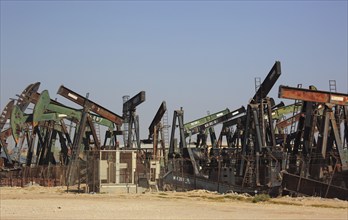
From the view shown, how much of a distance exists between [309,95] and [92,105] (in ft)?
51.0

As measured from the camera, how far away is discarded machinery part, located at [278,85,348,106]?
81.1 ft

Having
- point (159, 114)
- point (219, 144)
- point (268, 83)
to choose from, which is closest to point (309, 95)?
point (268, 83)

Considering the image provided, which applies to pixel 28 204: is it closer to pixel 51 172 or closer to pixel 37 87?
pixel 51 172

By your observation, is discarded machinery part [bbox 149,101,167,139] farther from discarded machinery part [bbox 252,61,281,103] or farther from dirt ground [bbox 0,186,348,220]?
dirt ground [bbox 0,186,348,220]

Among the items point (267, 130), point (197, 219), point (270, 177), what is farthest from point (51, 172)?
point (197, 219)

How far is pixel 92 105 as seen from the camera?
→ 36.0 m

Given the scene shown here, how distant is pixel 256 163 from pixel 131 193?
5.94 m

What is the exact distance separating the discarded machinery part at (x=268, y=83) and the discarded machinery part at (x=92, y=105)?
11.6 meters

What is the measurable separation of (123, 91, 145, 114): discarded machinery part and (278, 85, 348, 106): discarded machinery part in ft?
42.8

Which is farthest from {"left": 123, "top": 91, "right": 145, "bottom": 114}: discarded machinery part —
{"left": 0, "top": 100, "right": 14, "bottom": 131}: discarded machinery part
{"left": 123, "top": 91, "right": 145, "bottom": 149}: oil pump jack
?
{"left": 0, "top": 100, "right": 14, "bottom": 131}: discarded machinery part

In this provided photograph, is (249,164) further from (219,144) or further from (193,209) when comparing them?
(219,144)

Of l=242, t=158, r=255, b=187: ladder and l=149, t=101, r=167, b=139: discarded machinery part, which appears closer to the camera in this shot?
l=242, t=158, r=255, b=187: ladder

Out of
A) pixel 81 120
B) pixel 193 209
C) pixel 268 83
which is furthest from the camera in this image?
pixel 81 120

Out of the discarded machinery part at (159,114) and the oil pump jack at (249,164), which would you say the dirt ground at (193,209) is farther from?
the discarded machinery part at (159,114)
